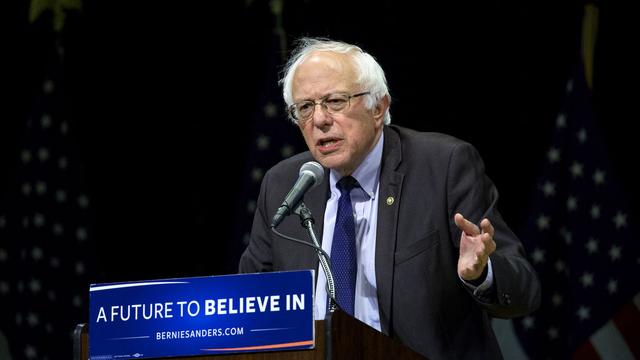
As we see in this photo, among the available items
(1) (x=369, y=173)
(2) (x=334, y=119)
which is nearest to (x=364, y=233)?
(1) (x=369, y=173)

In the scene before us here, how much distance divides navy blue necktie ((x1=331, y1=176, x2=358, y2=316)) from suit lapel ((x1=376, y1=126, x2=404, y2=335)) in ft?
0.26

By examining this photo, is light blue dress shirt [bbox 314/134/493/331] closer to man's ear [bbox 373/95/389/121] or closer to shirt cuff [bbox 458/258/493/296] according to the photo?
man's ear [bbox 373/95/389/121]

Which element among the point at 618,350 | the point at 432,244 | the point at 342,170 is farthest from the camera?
the point at 618,350

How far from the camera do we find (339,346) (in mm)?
2254

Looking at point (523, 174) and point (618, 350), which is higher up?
point (523, 174)

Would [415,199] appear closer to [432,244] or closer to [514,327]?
[432,244]

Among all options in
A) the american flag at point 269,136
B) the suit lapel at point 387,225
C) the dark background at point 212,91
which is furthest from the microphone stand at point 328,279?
the american flag at point 269,136

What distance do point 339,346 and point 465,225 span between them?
530 mm

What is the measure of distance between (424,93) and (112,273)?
6.12 ft

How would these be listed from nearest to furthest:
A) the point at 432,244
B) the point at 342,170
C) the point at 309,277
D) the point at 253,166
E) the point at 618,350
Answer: the point at 309,277 < the point at 432,244 < the point at 342,170 < the point at 618,350 < the point at 253,166

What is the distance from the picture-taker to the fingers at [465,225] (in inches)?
102

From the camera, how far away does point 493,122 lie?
489 centimetres

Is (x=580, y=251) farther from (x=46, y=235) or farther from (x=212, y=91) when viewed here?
(x=46, y=235)

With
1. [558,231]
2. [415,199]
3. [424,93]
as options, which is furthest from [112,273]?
[415,199]
